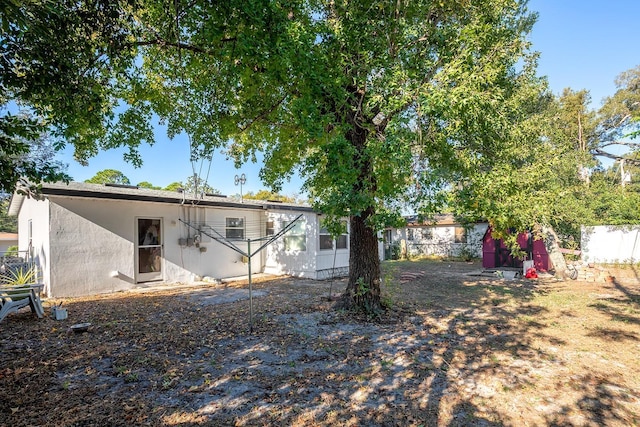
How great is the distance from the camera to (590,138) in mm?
24188

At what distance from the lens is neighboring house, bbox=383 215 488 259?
20.6 meters

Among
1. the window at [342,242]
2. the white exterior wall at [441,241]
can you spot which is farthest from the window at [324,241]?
the white exterior wall at [441,241]

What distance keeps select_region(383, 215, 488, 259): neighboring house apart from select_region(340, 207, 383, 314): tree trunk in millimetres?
13488

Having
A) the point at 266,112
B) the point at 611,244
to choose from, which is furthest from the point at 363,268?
the point at 611,244

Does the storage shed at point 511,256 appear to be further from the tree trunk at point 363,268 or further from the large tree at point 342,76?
the tree trunk at point 363,268

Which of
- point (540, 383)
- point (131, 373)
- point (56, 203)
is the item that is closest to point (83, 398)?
point (131, 373)

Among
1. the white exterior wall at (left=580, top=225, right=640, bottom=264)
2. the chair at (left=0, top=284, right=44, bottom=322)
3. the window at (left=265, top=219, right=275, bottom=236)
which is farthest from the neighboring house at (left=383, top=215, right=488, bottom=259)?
the chair at (left=0, top=284, right=44, bottom=322)

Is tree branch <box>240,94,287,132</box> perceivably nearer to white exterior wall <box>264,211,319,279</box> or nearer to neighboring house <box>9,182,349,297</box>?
neighboring house <box>9,182,349,297</box>

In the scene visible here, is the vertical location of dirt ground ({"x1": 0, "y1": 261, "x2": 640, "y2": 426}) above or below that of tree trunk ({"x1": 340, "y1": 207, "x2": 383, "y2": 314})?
below

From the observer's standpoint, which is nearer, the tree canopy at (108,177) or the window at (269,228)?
the window at (269,228)

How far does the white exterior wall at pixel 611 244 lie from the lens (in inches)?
543

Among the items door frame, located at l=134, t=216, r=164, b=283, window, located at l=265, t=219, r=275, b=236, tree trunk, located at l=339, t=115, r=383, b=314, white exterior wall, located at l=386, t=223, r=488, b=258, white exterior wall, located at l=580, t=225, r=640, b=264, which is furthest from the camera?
white exterior wall, located at l=386, t=223, r=488, b=258

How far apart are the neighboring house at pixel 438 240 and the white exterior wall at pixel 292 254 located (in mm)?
8816

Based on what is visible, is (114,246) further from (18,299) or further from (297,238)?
(297,238)
